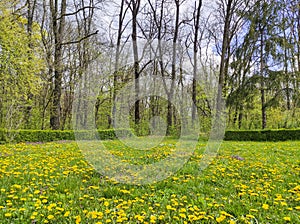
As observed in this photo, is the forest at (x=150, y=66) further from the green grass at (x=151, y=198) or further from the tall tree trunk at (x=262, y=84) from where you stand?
the green grass at (x=151, y=198)

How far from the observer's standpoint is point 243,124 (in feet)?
61.0

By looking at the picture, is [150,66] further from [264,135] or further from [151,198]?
[151,198]

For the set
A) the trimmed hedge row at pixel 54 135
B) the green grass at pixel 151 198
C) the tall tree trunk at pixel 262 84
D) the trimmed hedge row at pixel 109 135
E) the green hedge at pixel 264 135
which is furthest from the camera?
the tall tree trunk at pixel 262 84

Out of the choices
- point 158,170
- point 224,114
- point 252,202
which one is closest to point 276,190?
point 252,202

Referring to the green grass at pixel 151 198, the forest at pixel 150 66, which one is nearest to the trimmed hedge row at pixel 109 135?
the forest at pixel 150 66

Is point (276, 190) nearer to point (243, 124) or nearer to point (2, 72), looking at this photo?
point (2, 72)

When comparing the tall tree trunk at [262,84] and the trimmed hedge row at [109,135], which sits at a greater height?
the tall tree trunk at [262,84]

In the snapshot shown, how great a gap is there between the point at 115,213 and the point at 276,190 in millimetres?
2488

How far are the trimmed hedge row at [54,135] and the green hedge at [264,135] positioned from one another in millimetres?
6796

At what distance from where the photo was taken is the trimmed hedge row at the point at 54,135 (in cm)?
1065

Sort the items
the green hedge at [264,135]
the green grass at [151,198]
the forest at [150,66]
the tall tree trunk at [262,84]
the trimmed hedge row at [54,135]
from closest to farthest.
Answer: the green grass at [151,198] < the trimmed hedge row at [54,135] < the green hedge at [264,135] < the forest at [150,66] < the tall tree trunk at [262,84]

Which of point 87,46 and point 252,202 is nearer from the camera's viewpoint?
point 252,202

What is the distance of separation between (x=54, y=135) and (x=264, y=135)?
1256cm

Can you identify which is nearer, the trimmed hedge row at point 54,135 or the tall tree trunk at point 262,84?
the trimmed hedge row at point 54,135
